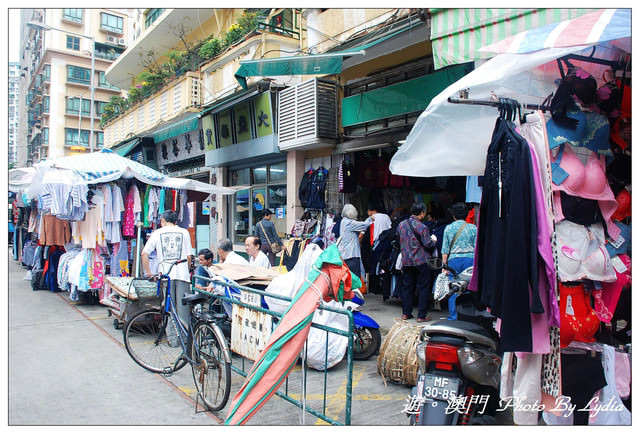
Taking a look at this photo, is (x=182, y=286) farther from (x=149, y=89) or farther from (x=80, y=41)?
(x=80, y=41)

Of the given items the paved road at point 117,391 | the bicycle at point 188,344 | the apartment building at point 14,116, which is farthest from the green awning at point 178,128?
the apartment building at point 14,116

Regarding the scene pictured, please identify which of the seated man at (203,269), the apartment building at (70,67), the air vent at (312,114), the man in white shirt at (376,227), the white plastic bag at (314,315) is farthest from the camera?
the apartment building at (70,67)

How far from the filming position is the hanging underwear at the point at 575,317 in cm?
320

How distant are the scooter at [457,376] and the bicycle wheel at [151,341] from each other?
3.19m

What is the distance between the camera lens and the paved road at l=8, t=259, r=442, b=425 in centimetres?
412

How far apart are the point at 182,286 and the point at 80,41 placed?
46.1m

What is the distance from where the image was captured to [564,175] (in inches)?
124

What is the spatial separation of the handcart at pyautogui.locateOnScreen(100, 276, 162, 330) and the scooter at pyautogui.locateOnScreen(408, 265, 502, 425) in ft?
12.7

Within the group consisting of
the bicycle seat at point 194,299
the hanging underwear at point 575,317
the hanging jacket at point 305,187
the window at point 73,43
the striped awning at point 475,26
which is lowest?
the bicycle seat at point 194,299

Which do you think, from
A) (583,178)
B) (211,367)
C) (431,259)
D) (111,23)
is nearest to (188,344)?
(211,367)

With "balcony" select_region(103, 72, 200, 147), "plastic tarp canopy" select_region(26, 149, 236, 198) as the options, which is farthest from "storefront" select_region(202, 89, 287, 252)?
"plastic tarp canopy" select_region(26, 149, 236, 198)

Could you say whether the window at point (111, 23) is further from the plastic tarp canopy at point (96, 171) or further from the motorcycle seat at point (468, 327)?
the motorcycle seat at point (468, 327)

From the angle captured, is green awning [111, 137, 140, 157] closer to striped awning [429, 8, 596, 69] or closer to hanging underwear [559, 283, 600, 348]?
striped awning [429, 8, 596, 69]

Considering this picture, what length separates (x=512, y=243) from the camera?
2.89 metres
